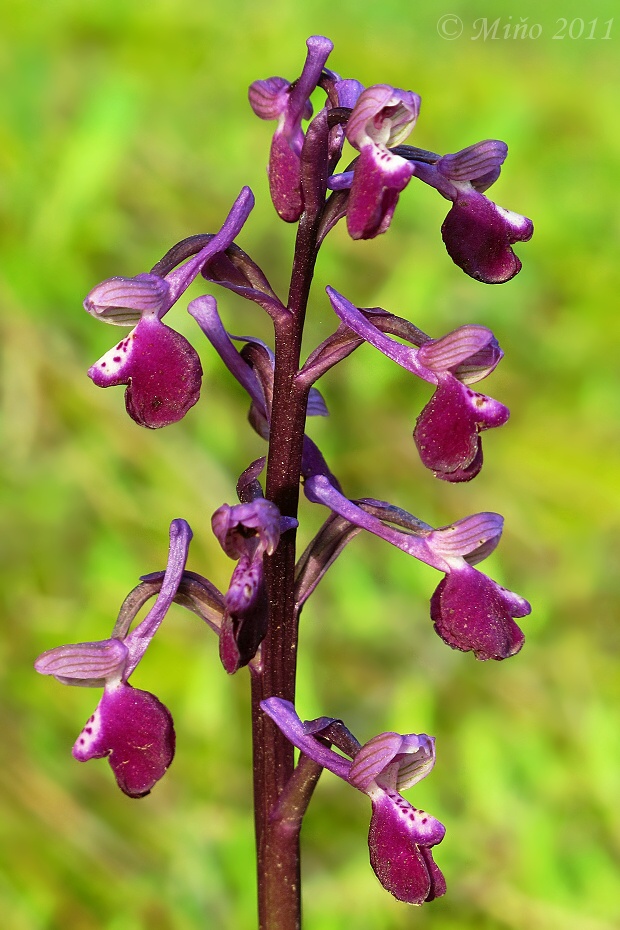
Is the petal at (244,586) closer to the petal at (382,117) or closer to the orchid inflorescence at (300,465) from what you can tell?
the orchid inflorescence at (300,465)

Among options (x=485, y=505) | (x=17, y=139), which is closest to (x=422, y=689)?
(x=485, y=505)

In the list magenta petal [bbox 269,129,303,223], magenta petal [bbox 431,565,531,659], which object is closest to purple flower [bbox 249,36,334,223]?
magenta petal [bbox 269,129,303,223]

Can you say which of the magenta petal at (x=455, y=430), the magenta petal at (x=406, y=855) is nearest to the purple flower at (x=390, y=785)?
the magenta petal at (x=406, y=855)

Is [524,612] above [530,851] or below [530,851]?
above

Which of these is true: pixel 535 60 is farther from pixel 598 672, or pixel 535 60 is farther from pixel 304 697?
pixel 304 697

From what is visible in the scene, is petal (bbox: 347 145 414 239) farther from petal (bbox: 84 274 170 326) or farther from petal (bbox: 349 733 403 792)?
petal (bbox: 349 733 403 792)

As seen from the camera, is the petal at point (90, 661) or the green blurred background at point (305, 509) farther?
the green blurred background at point (305, 509)

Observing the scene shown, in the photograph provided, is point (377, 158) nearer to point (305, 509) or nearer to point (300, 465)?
point (300, 465)
